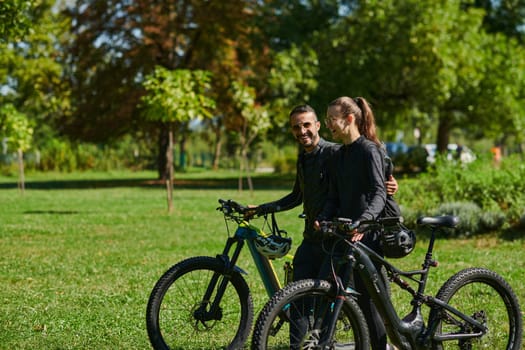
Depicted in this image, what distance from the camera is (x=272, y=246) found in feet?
17.1

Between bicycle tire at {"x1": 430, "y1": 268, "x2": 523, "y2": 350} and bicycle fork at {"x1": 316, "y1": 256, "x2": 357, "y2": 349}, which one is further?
bicycle tire at {"x1": 430, "y1": 268, "x2": 523, "y2": 350}

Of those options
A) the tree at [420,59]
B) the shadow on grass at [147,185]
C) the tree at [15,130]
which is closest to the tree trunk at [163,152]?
the shadow on grass at [147,185]

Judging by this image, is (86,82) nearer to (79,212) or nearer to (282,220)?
(79,212)

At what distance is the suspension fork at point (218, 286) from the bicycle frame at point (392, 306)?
94 cm

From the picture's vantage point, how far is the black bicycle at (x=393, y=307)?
4461 millimetres

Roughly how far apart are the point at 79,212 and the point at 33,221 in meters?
2.53

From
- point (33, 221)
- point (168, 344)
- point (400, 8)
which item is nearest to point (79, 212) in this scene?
point (33, 221)

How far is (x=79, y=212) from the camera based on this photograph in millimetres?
19359

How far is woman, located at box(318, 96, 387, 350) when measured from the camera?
4879mm

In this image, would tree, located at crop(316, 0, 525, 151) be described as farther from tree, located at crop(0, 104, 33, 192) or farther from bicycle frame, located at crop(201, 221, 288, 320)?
bicycle frame, located at crop(201, 221, 288, 320)

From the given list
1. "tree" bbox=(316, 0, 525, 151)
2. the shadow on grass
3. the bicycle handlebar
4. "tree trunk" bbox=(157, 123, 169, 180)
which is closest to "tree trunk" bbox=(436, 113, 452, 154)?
"tree" bbox=(316, 0, 525, 151)

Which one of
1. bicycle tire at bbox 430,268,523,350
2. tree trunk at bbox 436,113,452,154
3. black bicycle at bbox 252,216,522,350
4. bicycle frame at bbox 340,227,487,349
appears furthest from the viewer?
tree trunk at bbox 436,113,452,154

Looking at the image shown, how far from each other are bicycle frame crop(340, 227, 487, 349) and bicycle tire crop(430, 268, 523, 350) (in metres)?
0.07

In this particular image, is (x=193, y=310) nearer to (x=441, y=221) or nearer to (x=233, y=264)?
(x=233, y=264)
